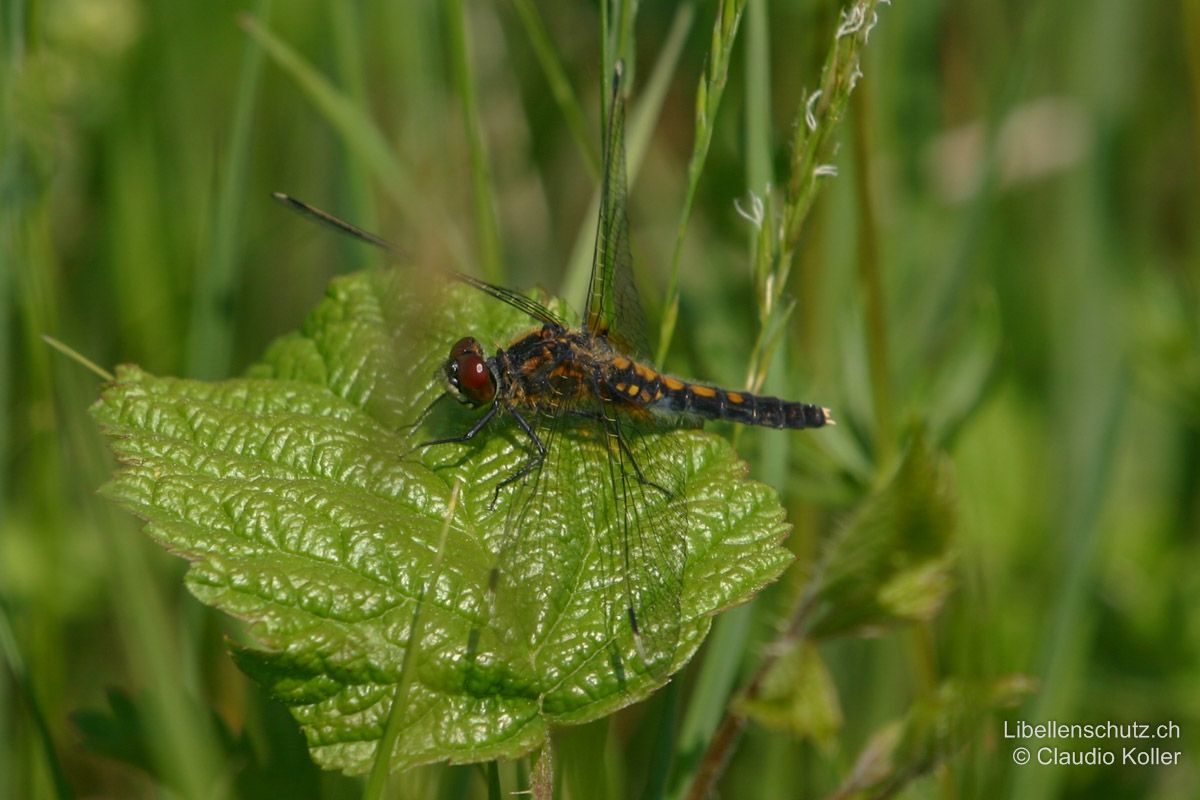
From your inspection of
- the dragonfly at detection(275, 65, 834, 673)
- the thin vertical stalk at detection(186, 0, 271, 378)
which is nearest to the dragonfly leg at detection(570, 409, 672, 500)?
the dragonfly at detection(275, 65, 834, 673)

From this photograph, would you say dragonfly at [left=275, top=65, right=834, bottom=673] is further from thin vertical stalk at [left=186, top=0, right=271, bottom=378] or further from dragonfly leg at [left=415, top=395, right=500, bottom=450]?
thin vertical stalk at [left=186, top=0, right=271, bottom=378]

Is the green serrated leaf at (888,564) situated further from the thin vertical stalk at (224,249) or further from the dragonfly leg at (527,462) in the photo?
the thin vertical stalk at (224,249)

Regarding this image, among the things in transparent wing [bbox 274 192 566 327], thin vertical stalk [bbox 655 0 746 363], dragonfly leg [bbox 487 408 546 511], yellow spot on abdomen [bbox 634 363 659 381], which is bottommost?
dragonfly leg [bbox 487 408 546 511]

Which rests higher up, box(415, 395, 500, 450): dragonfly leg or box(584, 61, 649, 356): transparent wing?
box(584, 61, 649, 356): transparent wing

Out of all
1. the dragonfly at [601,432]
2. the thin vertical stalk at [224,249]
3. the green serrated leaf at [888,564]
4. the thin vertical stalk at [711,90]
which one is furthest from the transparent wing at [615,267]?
the thin vertical stalk at [224,249]

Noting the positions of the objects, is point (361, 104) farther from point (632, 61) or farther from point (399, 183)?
point (632, 61)

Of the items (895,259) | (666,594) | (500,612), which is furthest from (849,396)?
(500,612)

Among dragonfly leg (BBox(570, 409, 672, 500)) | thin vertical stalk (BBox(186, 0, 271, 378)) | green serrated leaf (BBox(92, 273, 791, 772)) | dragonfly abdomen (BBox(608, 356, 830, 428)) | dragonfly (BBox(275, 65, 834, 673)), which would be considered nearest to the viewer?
green serrated leaf (BBox(92, 273, 791, 772))
